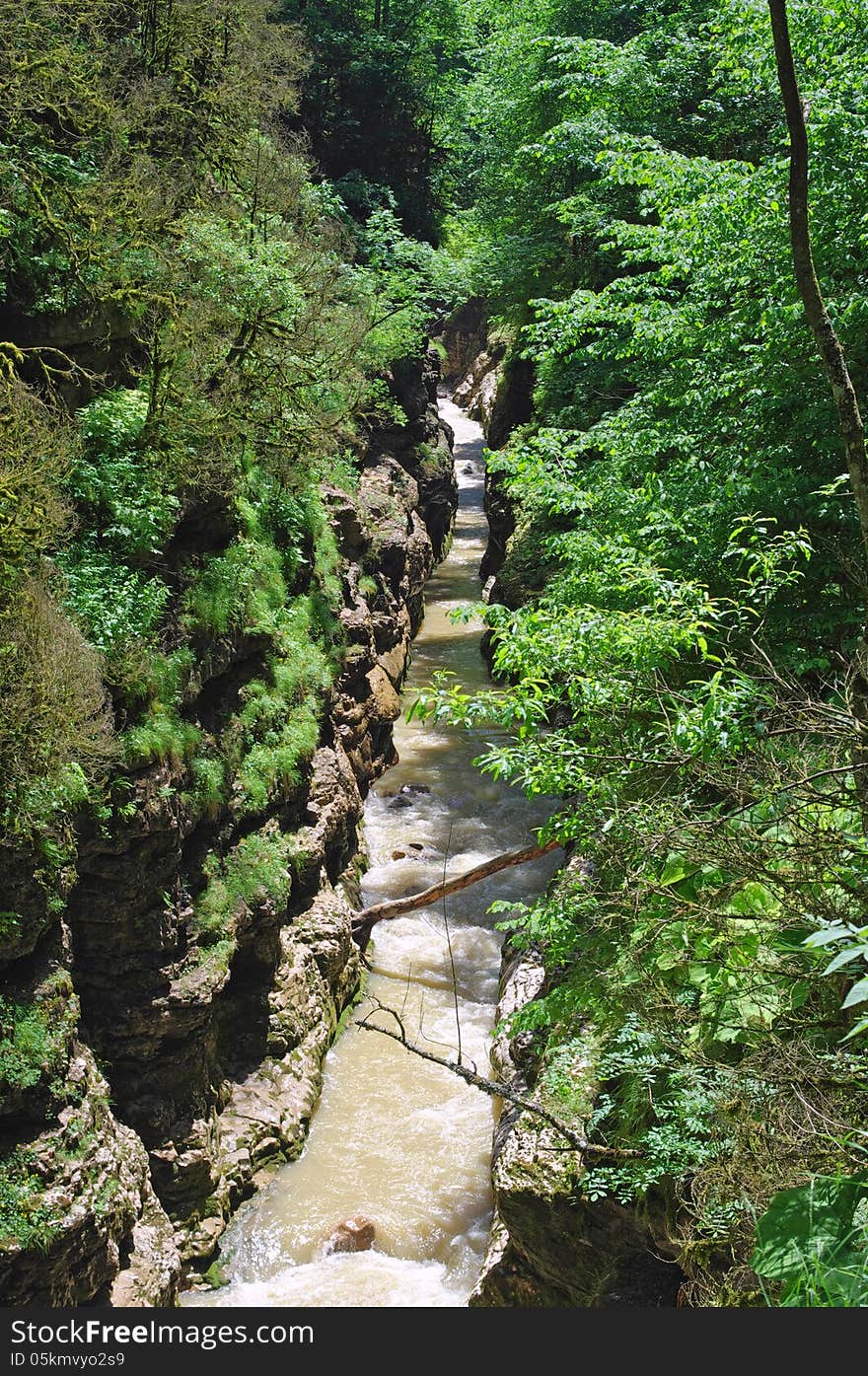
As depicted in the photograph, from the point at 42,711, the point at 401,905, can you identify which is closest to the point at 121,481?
the point at 42,711

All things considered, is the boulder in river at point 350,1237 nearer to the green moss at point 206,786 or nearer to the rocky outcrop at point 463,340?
the green moss at point 206,786

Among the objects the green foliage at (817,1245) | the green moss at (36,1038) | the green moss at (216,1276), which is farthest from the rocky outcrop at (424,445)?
the green foliage at (817,1245)

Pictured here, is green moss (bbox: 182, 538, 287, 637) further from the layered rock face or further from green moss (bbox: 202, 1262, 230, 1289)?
green moss (bbox: 202, 1262, 230, 1289)

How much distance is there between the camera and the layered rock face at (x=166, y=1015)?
21.0 feet

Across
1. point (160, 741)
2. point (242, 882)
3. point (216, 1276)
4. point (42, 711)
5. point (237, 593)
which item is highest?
point (237, 593)

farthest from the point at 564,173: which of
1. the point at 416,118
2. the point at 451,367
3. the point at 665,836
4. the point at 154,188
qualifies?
the point at 451,367

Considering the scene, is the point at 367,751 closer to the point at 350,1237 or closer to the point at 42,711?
the point at 350,1237

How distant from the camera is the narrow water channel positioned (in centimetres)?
841

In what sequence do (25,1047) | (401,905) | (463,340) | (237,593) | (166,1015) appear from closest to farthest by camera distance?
(25,1047) < (166,1015) < (237,593) < (401,905) < (463,340)

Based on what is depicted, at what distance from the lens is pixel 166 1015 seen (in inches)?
314

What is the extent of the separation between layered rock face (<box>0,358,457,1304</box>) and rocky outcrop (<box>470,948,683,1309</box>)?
2915mm

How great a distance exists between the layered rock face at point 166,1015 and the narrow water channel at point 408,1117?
44cm

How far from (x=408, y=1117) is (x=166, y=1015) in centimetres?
354

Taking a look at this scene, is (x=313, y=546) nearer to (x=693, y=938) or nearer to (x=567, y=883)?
(x=567, y=883)
